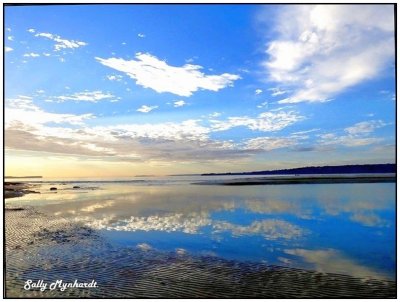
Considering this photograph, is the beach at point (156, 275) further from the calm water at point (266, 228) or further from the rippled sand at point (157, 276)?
the calm water at point (266, 228)

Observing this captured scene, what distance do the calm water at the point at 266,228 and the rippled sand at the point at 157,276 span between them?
0.47 metres

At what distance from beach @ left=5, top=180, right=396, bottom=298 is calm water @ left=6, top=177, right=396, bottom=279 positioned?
1.28 feet

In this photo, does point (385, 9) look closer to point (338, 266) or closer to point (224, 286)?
point (338, 266)

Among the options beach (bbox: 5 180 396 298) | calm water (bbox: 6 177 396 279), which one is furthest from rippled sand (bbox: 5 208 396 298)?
calm water (bbox: 6 177 396 279)

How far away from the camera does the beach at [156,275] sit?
21.0 feet

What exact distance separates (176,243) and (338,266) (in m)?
3.93

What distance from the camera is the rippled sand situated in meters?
6.40

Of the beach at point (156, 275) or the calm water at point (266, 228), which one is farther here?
the calm water at point (266, 228)

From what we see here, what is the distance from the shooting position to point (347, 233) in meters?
9.64

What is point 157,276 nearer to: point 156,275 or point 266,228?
point 156,275

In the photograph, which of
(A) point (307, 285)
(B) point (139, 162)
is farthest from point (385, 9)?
(B) point (139, 162)

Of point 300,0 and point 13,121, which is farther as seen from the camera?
A: point 13,121

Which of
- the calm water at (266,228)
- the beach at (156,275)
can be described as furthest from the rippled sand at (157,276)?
the calm water at (266,228)

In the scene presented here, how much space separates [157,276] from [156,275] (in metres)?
0.05
